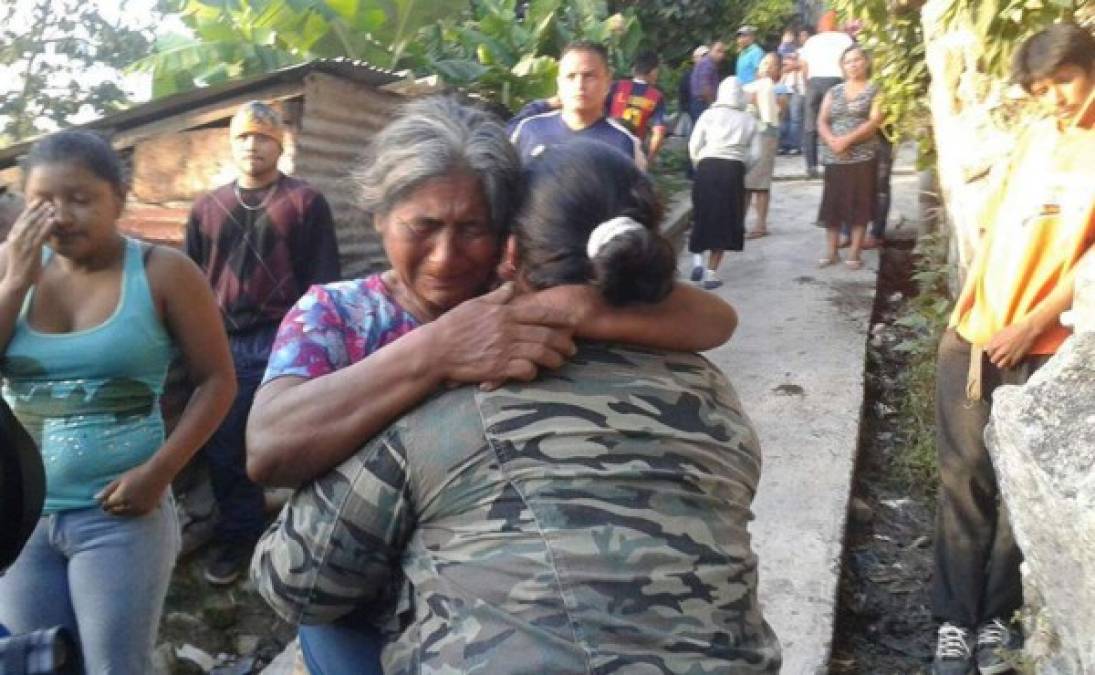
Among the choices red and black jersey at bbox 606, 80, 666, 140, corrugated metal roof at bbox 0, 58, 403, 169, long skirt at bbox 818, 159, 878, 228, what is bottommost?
long skirt at bbox 818, 159, 878, 228

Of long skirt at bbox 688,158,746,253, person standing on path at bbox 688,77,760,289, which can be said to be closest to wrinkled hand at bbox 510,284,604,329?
person standing on path at bbox 688,77,760,289

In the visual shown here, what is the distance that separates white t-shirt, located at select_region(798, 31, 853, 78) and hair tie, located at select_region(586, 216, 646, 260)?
10.2 metres

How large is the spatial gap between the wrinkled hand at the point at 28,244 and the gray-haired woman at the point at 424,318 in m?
1.00

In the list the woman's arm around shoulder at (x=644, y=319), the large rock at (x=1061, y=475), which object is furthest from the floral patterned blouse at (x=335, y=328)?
the large rock at (x=1061, y=475)

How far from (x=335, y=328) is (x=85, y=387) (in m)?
1.04

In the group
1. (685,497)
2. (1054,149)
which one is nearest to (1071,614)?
(1054,149)

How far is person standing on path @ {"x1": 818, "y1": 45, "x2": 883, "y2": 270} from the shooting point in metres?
7.65

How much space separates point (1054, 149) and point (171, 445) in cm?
238

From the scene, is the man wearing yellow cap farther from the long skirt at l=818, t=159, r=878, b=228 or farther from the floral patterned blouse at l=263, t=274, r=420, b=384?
the long skirt at l=818, t=159, r=878, b=228

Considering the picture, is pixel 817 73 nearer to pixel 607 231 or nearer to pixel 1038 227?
pixel 1038 227

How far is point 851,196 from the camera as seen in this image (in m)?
7.68

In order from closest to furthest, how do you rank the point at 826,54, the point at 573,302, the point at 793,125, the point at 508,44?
the point at 573,302 < the point at 508,44 < the point at 826,54 < the point at 793,125

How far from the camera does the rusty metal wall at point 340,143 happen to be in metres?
5.77

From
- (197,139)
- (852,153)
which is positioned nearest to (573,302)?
(197,139)
